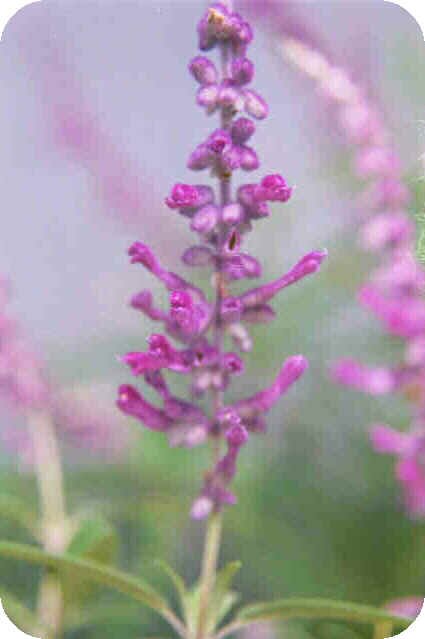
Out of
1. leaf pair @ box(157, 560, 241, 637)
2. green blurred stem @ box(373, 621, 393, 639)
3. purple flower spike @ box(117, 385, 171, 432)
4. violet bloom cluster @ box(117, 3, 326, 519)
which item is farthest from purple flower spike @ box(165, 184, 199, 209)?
green blurred stem @ box(373, 621, 393, 639)

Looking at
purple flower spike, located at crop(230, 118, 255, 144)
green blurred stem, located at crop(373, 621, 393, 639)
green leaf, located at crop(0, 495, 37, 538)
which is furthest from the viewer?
green leaf, located at crop(0, 495, 37, 538)

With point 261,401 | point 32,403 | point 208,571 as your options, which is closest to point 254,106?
point 261,401

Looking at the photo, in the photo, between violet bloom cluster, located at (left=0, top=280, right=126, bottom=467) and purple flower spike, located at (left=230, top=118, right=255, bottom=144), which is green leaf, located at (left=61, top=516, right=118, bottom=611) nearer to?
violet bloom cluster, located at (left=0, top=280, right=126, bottom=467)

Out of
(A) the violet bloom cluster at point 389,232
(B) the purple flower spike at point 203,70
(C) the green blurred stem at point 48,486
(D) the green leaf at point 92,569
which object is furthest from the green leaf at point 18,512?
(B) the purple flower spike at point 203,70

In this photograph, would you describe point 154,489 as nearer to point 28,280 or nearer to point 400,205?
point 28,280

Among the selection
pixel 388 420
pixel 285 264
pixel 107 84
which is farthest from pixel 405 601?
pixel 107 84

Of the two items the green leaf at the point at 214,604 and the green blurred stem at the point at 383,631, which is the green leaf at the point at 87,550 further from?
the green blurred stem at the point at 383,631

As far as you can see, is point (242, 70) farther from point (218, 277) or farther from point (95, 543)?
point (95, 543)
